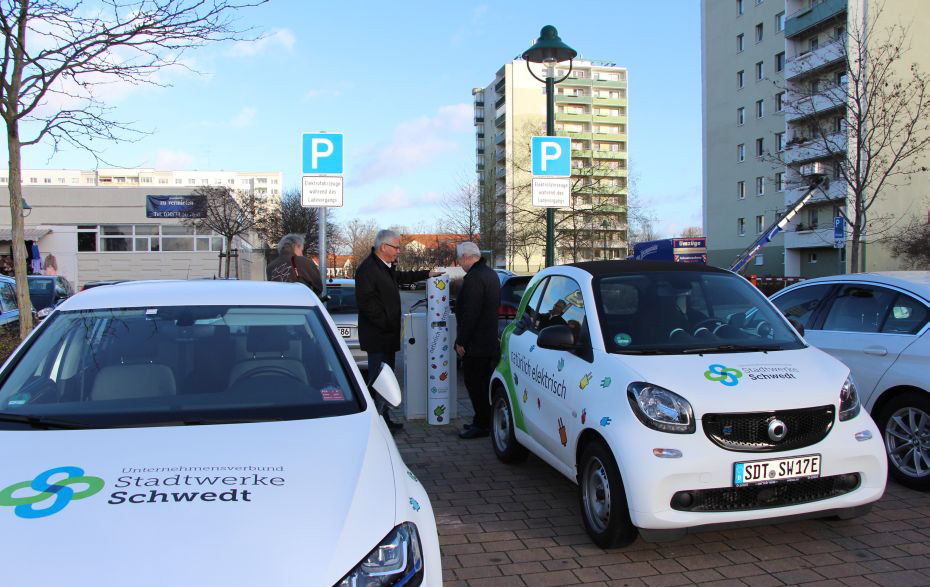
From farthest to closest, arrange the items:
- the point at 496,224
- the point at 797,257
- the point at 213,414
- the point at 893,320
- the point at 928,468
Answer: the point at 496,224, the point at 797,257, the point at 893,320, the point at 928,468, the point at 213,414

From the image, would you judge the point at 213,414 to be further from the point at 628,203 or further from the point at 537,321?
the point at 628,203

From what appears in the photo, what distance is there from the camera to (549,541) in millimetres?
4484

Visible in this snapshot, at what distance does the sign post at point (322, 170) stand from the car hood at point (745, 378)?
5650 millimetres

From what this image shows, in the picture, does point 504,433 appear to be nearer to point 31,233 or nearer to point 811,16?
point 31,233

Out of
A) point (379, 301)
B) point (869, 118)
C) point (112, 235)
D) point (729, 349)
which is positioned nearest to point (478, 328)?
point (379, 301)

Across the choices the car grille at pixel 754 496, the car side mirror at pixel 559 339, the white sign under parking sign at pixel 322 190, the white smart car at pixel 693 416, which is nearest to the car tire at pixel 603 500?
the white smart car at pixel 693 416

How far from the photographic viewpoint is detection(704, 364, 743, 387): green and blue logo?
414 cm

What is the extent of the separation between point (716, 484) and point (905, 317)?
267 cm

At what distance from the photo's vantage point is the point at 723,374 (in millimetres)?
4203

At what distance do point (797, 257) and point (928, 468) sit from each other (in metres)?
46.6

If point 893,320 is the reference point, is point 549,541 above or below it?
below

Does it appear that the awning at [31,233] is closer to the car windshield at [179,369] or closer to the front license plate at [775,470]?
the car windshield at [179,369]

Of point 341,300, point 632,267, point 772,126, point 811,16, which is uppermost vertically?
point 811,16

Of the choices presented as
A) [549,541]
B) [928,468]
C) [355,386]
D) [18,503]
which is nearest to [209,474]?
[18,503]
